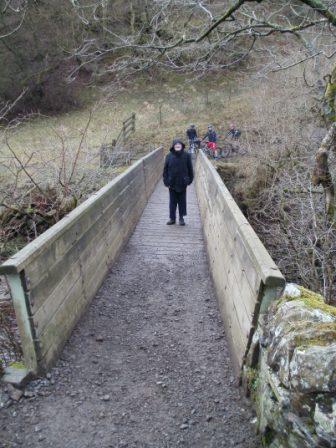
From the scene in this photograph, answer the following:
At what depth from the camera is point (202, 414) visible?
325 centimetres

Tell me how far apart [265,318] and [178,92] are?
3197cm

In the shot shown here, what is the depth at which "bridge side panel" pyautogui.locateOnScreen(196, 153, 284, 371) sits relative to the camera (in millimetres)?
3021

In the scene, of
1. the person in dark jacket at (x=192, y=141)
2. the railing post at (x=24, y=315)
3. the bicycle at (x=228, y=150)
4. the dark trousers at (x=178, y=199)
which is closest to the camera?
the railing post at (x=24, y=315)

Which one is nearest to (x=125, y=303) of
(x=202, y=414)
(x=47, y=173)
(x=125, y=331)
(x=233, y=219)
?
(x=125, y=331)

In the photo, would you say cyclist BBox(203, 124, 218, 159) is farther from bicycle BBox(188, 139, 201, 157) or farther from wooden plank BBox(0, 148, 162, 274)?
wooden plank BBox(0, 148, 162, 274)

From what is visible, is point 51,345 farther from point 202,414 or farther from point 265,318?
point 265,318

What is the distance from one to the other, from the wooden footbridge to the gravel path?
205 mm

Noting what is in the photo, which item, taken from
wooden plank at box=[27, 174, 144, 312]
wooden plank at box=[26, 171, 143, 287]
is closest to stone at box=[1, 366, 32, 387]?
wooden plank at box=[27, 174, 144, 312]

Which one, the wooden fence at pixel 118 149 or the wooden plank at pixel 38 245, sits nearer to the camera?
the wooden plank at pixel 38 245

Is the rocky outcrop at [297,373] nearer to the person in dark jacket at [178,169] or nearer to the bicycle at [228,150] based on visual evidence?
the person in dark jacket at [178,169]

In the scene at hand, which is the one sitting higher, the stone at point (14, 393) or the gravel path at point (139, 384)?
the stone at point (14, 393)

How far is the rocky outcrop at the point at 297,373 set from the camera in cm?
215

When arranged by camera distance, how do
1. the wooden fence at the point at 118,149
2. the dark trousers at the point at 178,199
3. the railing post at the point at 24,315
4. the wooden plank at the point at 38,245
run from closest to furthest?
the wooden plank at the point at 38,245
the railing post at the point at 24,315
the dark trousers at the point at 178,199
the wooden fence at the point at 118,149

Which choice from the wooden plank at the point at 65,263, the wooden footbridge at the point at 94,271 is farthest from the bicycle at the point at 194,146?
the wooden plank at the point at 65,263
